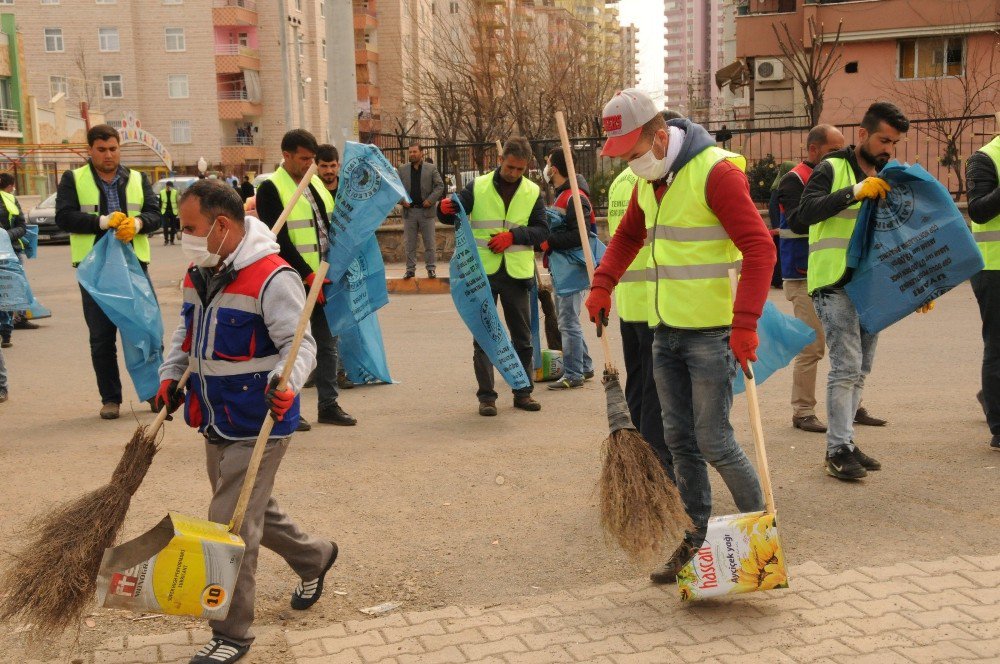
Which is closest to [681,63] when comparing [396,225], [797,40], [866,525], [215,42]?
[215,42]

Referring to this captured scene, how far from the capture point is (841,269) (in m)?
6.17

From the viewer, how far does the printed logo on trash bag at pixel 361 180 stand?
7.97 m

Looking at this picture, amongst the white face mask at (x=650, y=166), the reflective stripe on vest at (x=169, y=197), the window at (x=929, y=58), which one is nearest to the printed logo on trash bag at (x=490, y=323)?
the white face mask at (x=650, y=166)

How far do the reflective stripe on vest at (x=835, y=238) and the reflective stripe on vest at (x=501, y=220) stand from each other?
8.40 feet

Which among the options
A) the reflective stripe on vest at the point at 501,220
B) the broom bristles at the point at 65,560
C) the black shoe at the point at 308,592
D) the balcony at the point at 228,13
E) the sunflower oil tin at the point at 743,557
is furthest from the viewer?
the balcony at the point at 228,13

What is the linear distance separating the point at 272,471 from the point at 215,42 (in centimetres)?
6577

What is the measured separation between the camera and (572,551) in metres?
5.23

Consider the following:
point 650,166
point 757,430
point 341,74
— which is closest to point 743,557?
point 757,430

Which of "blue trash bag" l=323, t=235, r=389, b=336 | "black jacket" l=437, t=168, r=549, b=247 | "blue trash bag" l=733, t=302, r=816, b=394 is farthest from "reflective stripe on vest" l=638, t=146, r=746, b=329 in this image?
"blue trash bag" l=323, t=235, r=389, b=336

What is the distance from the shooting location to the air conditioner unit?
32531mm

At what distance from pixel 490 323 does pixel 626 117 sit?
3.78 metres

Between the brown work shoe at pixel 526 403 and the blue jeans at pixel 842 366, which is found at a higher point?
the blue jeans at pixel 842 366

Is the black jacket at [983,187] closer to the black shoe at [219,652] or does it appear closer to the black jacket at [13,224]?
the black shoe at [219,652]

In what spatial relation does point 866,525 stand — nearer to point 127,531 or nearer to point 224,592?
point 224,592
